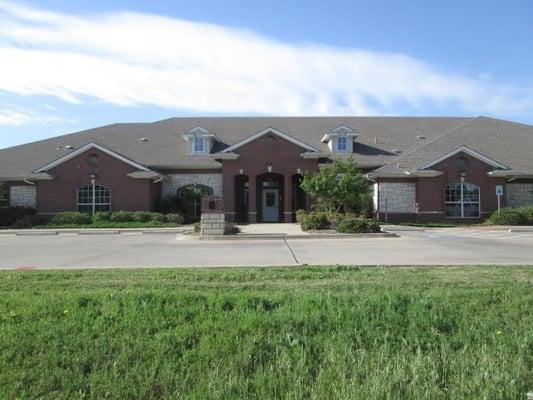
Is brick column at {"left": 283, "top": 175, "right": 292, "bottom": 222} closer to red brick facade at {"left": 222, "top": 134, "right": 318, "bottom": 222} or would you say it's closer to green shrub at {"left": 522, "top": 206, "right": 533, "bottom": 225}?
red brick facade at {"left": 222, "top": 134, "right": 318, "bottom": 222}

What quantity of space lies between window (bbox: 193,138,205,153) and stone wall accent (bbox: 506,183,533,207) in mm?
20628

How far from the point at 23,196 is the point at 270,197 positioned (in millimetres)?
16626

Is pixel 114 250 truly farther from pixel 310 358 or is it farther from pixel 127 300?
pixel 310 358

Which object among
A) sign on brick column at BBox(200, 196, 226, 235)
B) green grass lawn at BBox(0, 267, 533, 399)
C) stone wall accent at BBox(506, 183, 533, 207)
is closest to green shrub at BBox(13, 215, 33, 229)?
sign on brick column at BBox(200, 196, 226, 235)

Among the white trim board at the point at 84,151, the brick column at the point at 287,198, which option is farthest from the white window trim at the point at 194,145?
the brick column at the point at 287,198

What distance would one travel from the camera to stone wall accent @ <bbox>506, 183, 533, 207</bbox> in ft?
118

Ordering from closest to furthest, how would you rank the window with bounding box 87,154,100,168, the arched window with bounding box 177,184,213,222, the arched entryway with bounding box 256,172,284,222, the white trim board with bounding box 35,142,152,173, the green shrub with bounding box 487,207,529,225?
the green shrub with bounding box 487,207,529,225 → the white trim board with bounding box 35,142,152,173 → the window with bounding box 87,154,100,168 → the arched window with bounding box 177,184,213,222 → the arched entryway with bounding box 256,172,284,222

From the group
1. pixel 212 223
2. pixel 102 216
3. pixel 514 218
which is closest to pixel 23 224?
pixel 102 216

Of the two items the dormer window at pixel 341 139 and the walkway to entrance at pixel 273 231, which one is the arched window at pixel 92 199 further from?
the dormer window at pixel 341 139

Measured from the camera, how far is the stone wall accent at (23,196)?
37.3 m

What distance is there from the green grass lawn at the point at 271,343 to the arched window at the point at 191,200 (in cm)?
2868

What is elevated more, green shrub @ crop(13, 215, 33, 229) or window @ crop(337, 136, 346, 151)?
window @ crop(337, 136, 346, 151)

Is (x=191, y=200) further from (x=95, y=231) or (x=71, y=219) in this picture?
(x=95, y=231)

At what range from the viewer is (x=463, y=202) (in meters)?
35.3
